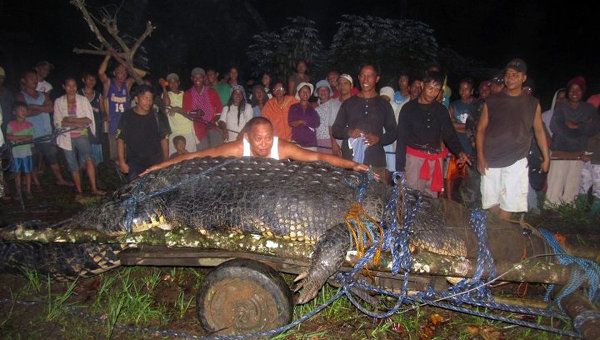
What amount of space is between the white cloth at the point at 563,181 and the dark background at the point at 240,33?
9.29 meters

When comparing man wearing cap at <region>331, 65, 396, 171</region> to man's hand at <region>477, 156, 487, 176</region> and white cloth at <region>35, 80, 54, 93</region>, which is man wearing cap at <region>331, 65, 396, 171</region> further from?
white cloth at <region>35, 80, 54, 93</region>

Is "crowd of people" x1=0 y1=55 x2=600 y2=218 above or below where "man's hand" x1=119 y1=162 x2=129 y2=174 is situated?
above

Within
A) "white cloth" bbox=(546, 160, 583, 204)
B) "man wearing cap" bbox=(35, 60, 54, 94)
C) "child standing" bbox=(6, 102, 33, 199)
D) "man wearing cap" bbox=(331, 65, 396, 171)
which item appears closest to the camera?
"man wearing cap" bbox=(331, 65, 396, 171)

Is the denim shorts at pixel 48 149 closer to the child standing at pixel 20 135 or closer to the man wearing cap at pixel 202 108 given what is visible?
the child standing at pixel 20 135

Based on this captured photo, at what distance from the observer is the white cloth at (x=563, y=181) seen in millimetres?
5668

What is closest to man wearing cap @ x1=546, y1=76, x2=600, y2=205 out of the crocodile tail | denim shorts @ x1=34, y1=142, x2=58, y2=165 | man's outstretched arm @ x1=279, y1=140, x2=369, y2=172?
man's outstretched arm @ x1=279, y1=140, x2=369, y2=172

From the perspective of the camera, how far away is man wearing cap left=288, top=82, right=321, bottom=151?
5926mm

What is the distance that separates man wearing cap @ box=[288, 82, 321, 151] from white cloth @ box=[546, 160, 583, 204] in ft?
11.4

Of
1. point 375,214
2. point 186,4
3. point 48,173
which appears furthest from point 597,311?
point 186,4

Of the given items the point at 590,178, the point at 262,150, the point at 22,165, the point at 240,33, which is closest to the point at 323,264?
the point at 262,150

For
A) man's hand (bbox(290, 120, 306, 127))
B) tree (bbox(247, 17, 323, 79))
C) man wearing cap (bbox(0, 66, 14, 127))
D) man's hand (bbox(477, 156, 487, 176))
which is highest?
tree (bbox(247, 17, 323, 79))

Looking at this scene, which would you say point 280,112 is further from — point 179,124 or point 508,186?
point 508,186

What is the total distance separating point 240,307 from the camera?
9.16 feet

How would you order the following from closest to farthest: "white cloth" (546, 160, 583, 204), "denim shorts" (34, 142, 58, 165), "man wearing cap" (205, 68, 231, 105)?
"white cloth" (546, 160, 583, 204) → "denim shorts" (34, 142, 58, 165) → "man wearing cap" (205, 68, 231, 105)
